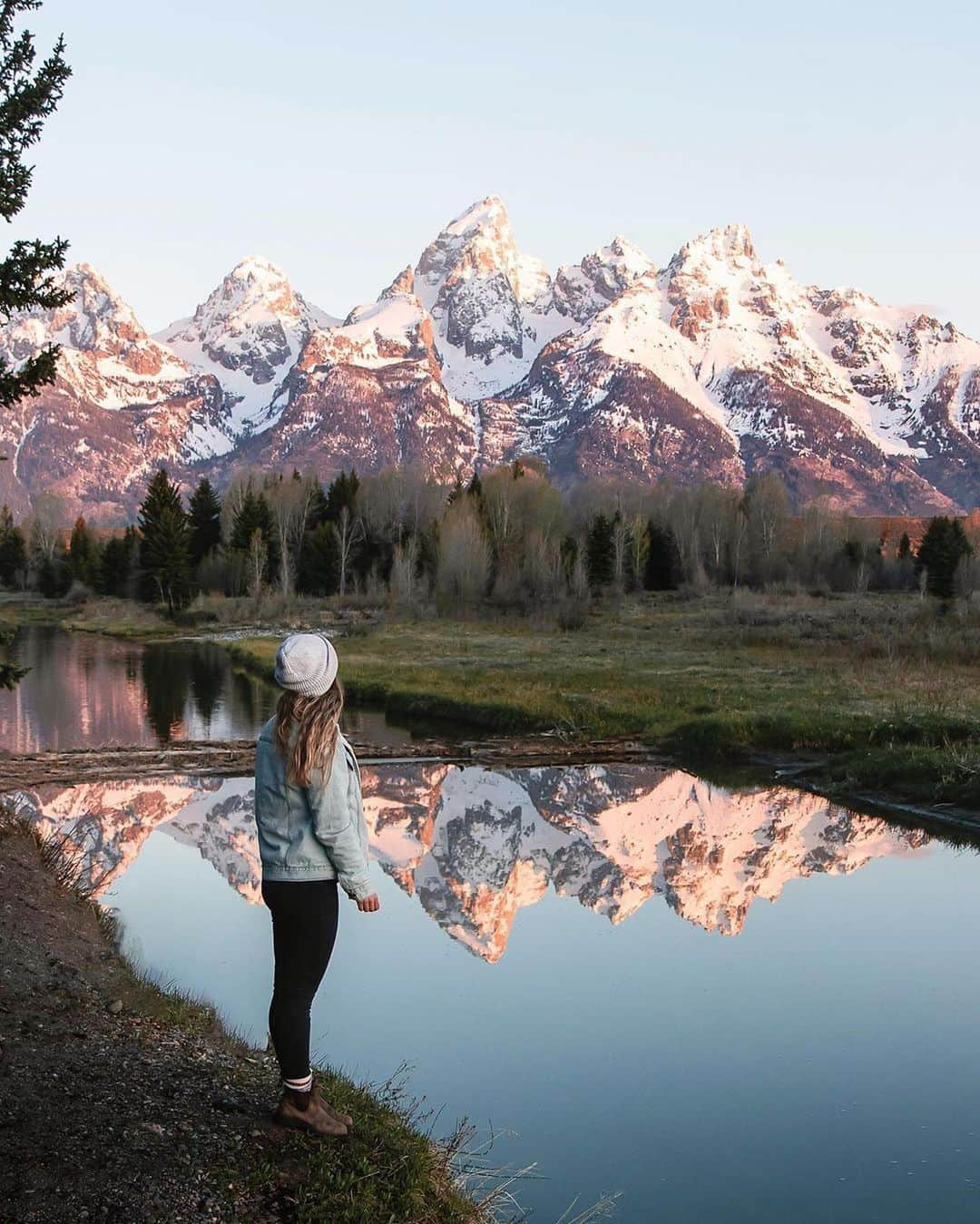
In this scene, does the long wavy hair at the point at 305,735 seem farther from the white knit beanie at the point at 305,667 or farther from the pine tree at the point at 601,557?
the pine tree at the point at 601,557

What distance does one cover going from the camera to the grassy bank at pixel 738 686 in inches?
831

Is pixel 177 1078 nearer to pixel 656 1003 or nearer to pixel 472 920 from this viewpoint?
pixel 656 1003

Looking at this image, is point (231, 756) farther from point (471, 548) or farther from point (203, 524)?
point (203, 524)

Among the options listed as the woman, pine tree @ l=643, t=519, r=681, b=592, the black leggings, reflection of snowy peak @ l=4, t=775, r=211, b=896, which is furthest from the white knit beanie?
pine tree @ l=643, t=519, r=681, b=592

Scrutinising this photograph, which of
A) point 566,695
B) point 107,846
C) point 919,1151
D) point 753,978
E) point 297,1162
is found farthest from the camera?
point 566,695

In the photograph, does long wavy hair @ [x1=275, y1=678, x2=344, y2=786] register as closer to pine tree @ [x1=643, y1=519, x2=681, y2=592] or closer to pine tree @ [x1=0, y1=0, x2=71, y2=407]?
pine tree @ [x1=0, y1=0, x2=71, y2=407]

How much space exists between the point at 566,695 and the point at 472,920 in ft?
56.2

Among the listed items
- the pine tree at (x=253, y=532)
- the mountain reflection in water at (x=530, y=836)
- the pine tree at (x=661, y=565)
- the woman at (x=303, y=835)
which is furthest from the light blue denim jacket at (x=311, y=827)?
the pine tree at (x=661, y=565)

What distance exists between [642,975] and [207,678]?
3203cm

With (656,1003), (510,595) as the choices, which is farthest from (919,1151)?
(510,595)

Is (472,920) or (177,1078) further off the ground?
(177,1078)

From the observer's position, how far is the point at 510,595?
70.4 meters

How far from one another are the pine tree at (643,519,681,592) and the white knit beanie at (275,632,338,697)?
8501 cm

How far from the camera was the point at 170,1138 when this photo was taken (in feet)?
18.8
